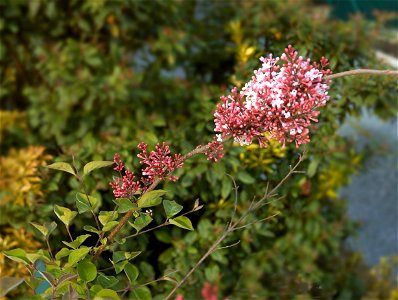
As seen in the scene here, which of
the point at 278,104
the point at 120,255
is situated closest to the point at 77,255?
the point at 120,255

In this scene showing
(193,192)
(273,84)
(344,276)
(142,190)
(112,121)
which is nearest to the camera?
(273,84)

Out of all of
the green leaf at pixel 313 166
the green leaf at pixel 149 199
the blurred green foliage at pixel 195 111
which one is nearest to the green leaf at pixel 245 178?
the blurred green foliage at pixel 195 111

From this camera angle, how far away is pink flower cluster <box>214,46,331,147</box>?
155 centimetres

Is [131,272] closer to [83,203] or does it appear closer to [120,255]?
[120,255]

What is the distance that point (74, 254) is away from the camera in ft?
5.27

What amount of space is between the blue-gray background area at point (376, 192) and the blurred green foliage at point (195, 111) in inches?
14.3

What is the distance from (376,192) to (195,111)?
5.58 ft

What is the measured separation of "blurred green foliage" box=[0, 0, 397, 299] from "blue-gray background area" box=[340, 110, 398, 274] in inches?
14.3

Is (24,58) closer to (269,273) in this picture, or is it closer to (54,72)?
(54,72)

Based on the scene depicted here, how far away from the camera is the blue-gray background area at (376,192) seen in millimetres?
4246

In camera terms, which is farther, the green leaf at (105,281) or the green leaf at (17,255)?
the green leaf at (105,281)

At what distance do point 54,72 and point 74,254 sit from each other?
8.14 ft

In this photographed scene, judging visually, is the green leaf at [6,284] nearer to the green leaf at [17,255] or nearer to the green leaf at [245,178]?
the green leaf at [17,255]

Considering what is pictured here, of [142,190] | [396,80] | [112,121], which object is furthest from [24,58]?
[142,190]
